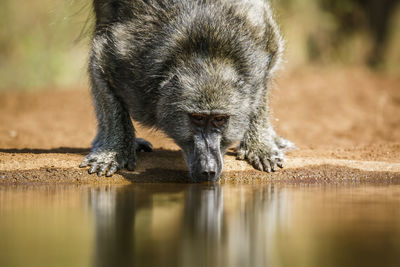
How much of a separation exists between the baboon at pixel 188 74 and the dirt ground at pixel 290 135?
0.24 meters

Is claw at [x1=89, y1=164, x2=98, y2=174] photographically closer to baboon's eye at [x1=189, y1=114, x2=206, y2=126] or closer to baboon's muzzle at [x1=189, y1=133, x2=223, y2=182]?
baboon's muzzle at [x1=189, y1=133, x2=223, y2=182]

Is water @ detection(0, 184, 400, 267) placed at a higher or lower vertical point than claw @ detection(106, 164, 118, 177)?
lower

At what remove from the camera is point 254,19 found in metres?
5.68

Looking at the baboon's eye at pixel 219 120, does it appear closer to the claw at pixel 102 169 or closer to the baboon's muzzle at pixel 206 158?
the baboon's muzzle at pixel 206 158

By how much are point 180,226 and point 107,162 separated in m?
2.45

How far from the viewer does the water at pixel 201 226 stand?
2.86 meters

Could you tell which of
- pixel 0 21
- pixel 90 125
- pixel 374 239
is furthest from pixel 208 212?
pixel 0 21

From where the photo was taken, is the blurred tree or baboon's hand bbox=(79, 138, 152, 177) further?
the blurred tree

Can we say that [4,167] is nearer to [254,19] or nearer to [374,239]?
[254,19]

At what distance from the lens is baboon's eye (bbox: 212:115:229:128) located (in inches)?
213

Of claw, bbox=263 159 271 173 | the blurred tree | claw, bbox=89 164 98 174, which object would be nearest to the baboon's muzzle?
claw, bbox=263 159 271 173

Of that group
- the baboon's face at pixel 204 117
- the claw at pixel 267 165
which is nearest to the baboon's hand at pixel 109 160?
the baboon's face at pixel 204 117

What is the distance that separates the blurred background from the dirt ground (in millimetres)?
1037

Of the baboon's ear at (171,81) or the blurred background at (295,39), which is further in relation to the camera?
the blurred background at (295,39)
